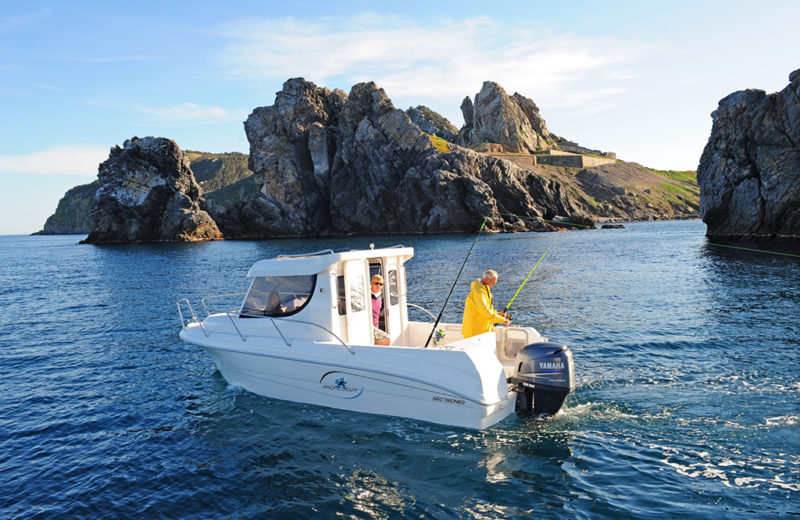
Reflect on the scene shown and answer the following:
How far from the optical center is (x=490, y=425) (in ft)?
29.1

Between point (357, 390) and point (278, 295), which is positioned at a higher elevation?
point (278, 295)

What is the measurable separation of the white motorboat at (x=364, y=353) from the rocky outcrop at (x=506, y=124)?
132m

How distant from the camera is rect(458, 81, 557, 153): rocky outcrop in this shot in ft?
481

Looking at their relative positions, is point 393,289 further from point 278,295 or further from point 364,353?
point 278,295

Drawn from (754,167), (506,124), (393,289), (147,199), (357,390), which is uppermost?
(506,124)

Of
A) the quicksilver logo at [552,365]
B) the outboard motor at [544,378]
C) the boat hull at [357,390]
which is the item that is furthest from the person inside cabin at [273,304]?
the quicksilver logo at [552,365]

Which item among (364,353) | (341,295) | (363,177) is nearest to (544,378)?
(364,353)

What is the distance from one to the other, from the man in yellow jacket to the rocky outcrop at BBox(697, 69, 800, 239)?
49334 millimetres

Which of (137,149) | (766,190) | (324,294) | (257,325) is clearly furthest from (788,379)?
(137,149)

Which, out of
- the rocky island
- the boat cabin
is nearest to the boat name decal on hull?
the boat cabin

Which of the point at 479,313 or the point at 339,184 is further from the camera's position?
the point at 339,184

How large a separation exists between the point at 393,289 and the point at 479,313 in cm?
226

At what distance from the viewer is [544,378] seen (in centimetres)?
899

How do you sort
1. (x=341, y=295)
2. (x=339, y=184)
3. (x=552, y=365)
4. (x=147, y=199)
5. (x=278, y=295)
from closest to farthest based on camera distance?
(x=552, y=365) < (x=341, y=295) < (x=278, y=295) < (x=147, y=199) < (x=339, y=184)
